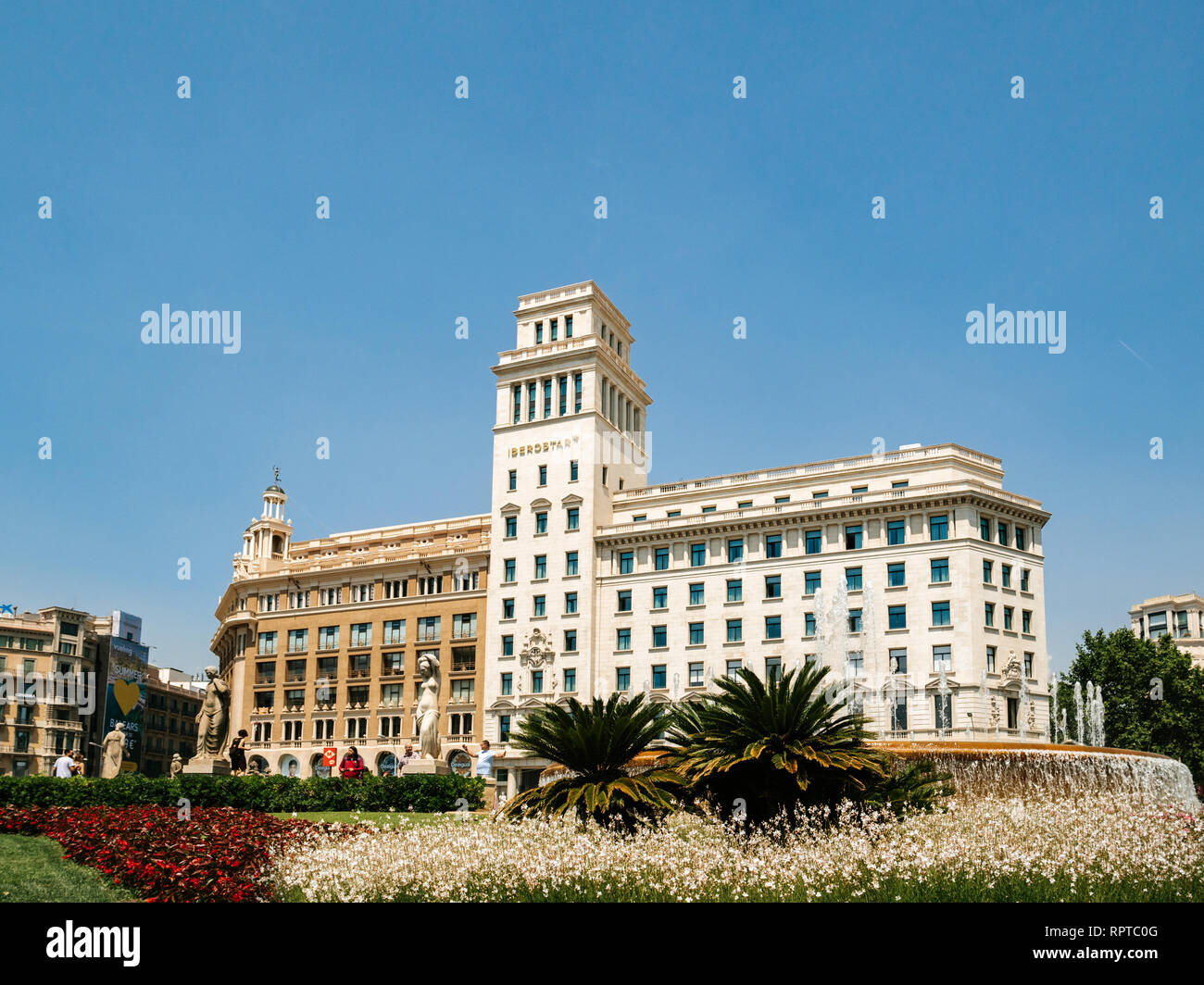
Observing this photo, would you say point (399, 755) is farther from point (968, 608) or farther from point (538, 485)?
point (968, 608)

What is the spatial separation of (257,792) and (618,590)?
46656 mm

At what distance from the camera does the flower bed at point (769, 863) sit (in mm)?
13594

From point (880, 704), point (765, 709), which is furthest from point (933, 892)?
point (880, 704)

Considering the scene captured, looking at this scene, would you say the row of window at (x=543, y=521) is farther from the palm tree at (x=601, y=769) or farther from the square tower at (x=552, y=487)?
the palm tree at (x=601, y=769)

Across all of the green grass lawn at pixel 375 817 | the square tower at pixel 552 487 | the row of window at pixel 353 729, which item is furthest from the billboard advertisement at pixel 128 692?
the green grass lawn at pixel 375 817

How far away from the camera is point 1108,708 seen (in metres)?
71.5

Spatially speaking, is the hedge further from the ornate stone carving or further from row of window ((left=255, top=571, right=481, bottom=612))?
row of window ((left=255, top=571, right=481, bottom=612))

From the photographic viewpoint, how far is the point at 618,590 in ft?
241

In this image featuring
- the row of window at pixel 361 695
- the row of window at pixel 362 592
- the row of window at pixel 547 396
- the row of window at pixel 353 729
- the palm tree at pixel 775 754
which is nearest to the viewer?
the palm tree at pixel 775 754

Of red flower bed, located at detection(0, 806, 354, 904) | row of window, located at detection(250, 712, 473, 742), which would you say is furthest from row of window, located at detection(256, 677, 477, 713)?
red flower bed, located at detection(0, 806, 354, 904)

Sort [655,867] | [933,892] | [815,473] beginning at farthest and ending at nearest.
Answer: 1. [815,473]
2. [655,867]
3. [933,892]

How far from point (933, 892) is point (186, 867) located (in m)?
9.74

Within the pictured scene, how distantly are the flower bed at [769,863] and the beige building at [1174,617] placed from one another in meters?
167

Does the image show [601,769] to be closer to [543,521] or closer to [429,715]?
[429,715]
